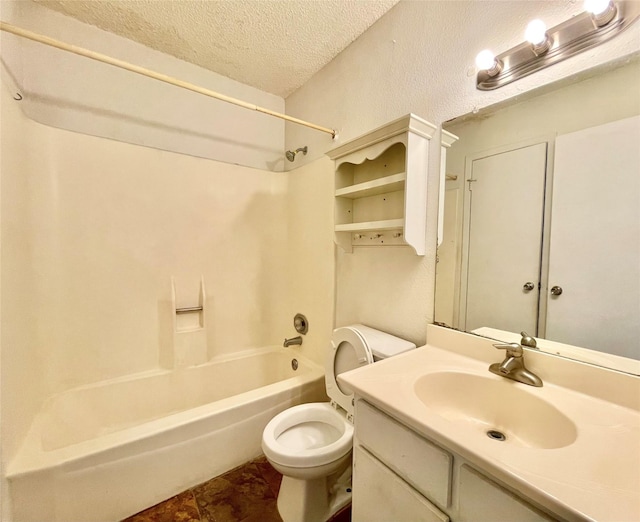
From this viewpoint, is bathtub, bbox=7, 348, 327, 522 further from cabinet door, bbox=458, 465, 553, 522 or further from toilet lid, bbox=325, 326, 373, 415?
cabinet door, bbox=458, 465, 553, 522

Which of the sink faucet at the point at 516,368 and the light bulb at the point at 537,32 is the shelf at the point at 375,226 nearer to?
the sink faucet at the point at 516,368

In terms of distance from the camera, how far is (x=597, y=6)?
0.78m

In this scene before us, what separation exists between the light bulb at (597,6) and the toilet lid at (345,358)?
137 centimetres

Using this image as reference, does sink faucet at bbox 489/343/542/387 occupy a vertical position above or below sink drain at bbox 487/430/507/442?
above

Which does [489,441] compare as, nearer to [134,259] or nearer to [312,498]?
[312,498]

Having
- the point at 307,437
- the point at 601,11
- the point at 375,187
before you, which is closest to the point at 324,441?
the point at 307,437

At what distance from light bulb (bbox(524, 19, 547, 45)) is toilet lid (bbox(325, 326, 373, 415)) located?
4.22 ft

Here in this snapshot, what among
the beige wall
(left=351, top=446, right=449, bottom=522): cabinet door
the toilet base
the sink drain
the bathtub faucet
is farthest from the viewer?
the bathtub faucet

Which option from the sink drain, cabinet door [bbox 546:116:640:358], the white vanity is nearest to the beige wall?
cabinet door [bbox 546:116:640:358]

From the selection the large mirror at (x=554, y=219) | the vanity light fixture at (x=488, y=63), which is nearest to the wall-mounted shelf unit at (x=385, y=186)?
the large mirror at (x=554, y=219)

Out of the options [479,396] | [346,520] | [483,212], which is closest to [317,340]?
[346,520]

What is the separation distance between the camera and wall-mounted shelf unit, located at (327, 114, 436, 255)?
1.19 metres

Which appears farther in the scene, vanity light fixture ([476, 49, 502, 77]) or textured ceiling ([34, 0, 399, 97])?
textured ceiling ([34, 0, 399, 97])

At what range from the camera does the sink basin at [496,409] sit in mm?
750
